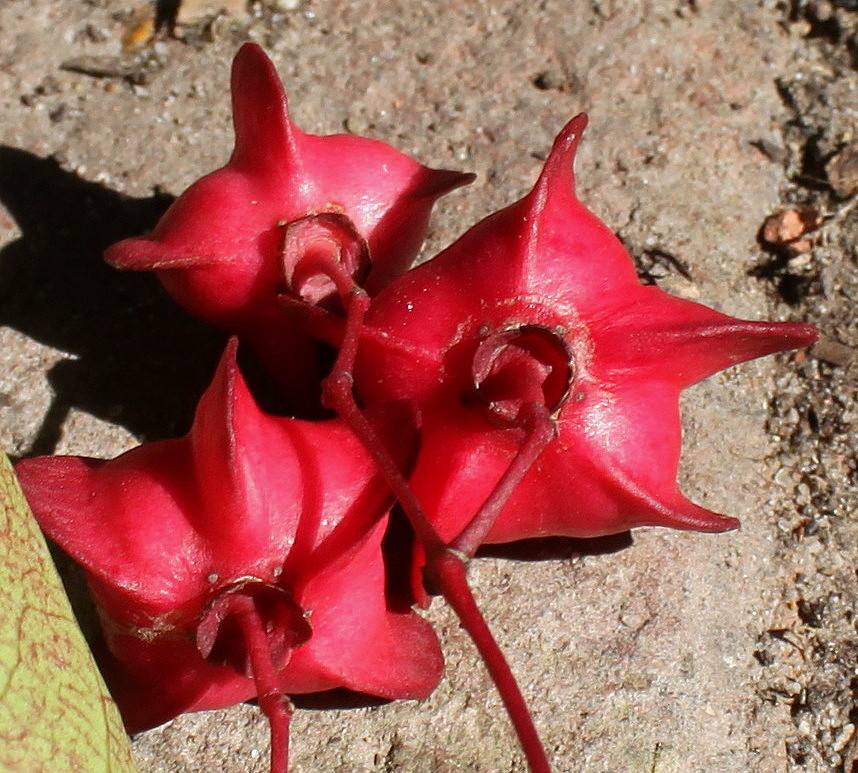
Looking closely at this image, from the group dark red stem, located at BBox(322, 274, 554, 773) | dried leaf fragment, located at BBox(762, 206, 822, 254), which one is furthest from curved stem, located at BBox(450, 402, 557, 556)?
dried leaf fragment, located at BBox(762, 206, 822, 254)

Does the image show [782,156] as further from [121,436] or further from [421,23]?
[121,436]

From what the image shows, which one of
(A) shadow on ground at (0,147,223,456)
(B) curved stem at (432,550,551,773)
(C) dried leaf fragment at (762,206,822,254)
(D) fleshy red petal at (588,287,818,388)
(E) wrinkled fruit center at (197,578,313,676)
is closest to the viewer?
(B) curved stem at (432,550,551,773)

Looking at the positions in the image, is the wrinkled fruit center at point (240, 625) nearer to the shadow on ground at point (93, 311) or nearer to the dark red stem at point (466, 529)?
the dark red stem at point (466, 529)

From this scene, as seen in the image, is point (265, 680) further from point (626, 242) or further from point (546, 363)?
point (626, 242)

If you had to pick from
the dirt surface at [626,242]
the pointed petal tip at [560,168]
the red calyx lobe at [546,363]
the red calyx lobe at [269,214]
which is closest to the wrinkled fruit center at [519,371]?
the red calyx lobe at [546,363]

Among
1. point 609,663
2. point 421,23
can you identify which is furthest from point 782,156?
point 609,663

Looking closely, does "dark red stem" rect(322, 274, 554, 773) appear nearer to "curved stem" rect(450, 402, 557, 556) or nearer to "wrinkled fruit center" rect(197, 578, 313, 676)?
"curved stem" rect(450, 402, 557, 556)
